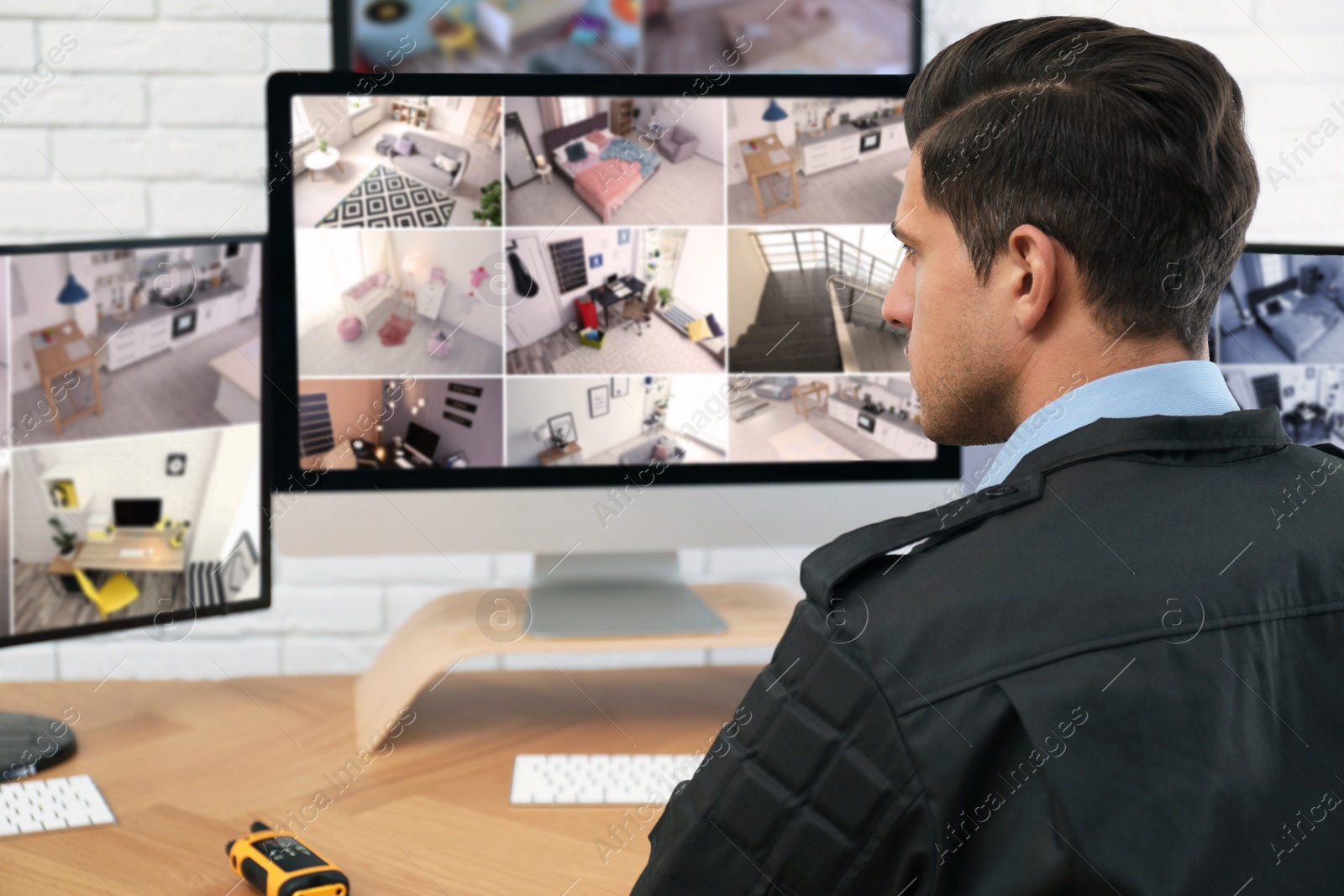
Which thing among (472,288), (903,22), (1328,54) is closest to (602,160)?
(472,288)

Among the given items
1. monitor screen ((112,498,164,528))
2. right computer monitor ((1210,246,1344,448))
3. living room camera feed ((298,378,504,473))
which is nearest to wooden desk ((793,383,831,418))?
living room camera feed ((298,378,504,473))

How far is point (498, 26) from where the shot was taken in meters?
1.36

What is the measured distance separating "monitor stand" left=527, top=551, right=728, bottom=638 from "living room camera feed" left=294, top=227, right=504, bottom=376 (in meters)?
0.25

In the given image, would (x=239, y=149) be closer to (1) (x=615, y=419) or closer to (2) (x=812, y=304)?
(1) (x=615, y=419)

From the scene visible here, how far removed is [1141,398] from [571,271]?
58 cm

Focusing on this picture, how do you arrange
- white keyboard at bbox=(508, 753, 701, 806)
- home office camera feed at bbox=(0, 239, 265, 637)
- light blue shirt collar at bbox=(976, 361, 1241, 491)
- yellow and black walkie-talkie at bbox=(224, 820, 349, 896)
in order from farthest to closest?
home office camera feed at bbox=(0, 239, 265, 637) < white keyboard at bbox=(508, 753, 701, 806) < yellow and black walkie-talkie at bbox=(224, 820, 349, 896) < light blue shirt collar at bbox=(976, 361, 1241, 491)

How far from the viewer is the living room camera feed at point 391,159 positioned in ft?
3.20

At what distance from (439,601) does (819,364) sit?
49cm

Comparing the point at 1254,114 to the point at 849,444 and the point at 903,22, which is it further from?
the point at 849,444

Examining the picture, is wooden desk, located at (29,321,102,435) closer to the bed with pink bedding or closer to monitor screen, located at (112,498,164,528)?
monitor screen, located at (112,498,164,528)

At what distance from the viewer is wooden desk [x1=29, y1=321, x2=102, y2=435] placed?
952 mm

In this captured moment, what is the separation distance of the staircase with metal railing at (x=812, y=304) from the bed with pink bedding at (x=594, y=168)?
136 mm

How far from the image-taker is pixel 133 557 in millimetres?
1005

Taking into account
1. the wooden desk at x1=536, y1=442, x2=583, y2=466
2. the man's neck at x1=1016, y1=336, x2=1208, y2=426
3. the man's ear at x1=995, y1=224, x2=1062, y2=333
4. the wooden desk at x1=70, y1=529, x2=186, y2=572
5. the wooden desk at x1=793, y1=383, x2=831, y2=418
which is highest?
the man's ear at x1=995, y1=224, x2=1062, y2=333
